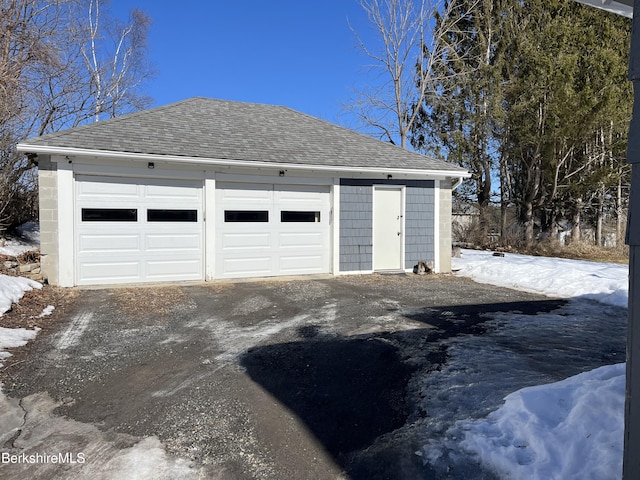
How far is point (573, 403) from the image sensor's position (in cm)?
263

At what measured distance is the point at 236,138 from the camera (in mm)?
9914

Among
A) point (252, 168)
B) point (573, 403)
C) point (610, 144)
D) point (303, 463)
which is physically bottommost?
point (303, 463)

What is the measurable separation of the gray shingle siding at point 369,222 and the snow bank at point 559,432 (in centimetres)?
727

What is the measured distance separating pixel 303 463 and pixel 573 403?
1703mm

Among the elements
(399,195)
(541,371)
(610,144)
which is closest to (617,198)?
(610,144)

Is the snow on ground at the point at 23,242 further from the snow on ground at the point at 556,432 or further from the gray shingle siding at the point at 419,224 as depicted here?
the snow on ground at the point at 556,432

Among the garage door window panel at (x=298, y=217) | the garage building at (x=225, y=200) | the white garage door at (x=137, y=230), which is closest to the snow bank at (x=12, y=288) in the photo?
the garage building at (x=225, y=200)

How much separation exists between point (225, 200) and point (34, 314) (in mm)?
4211

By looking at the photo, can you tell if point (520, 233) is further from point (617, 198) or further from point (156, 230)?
point (156, 230)

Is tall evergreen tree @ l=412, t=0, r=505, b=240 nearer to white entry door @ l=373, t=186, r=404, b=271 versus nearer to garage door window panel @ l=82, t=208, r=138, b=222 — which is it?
white entry door @ l=373, t=186, r=404, b=271

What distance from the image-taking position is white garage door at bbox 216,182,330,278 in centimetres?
917
